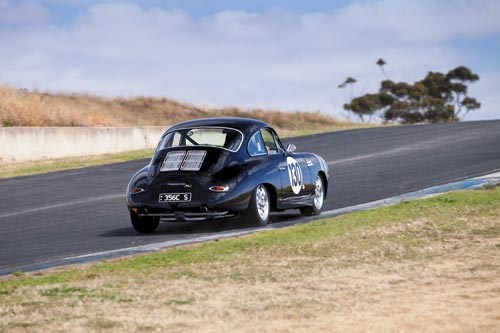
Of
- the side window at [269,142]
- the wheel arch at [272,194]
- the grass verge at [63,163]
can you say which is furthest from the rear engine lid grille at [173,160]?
the grass verge at [63,163]

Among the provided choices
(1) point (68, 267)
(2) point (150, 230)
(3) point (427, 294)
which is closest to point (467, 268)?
(3) point (427, 294)

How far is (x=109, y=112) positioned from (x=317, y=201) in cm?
2958

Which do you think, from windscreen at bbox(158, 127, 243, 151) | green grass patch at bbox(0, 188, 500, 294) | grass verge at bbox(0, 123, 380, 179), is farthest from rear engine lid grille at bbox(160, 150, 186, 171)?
grass verge at bbox(0, 123, 380, 179)

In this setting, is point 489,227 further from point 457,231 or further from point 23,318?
point 23,318

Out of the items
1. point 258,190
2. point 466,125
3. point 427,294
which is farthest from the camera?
point 466,125

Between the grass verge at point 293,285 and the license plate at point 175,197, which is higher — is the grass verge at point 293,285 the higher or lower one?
the lower one

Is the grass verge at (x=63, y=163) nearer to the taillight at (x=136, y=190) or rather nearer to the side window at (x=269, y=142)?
the side window at (x=269, y=142)

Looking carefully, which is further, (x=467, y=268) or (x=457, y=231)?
(x=457, y=231)

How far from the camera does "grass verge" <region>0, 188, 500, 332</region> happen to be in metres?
8.51

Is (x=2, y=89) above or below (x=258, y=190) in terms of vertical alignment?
above

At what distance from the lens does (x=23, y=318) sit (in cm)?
880

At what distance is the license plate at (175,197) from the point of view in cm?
1522

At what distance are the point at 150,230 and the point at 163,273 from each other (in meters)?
5.09

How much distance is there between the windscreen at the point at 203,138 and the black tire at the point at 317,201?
6.85 ft
